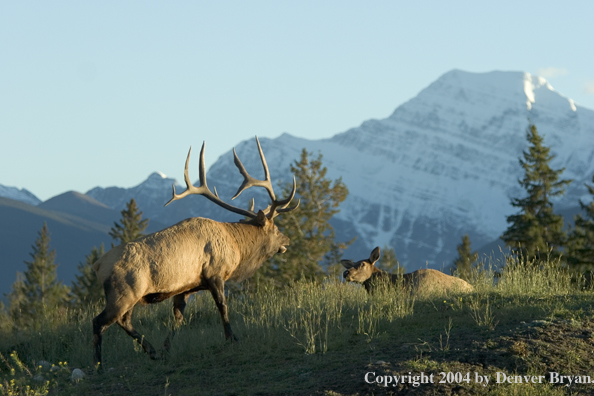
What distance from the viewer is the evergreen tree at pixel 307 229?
3802 cm

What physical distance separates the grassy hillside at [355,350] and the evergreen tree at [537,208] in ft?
90.0

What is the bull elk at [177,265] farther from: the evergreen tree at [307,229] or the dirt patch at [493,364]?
the evergreen tree at [307,229]

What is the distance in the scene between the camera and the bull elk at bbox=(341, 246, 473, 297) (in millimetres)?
13391

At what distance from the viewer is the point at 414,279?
14148 mm

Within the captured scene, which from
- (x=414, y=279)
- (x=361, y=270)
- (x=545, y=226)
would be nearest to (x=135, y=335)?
(x=414, y=279)

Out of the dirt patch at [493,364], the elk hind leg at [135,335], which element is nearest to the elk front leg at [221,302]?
the elk hind leg at [135,335]

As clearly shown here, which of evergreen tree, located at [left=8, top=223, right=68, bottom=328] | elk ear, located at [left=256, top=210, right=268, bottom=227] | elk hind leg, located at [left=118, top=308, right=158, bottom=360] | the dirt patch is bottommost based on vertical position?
evergreen tree, located at [left=8, top=223, right=68, bottom=328]

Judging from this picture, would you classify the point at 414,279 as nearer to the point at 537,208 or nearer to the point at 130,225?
the point at 537,208

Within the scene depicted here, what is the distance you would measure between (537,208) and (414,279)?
3071 cm

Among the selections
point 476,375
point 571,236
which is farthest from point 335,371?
point 571,236

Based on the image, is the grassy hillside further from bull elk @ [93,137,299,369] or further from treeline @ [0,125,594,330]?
treeline @ [0,125,594,330]

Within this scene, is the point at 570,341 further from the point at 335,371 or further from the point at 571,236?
the point at 571,236

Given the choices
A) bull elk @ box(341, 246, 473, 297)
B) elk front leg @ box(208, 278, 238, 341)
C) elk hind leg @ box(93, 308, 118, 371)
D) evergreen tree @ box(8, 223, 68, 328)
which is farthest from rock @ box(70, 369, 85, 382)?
evergreen tree @ box(8, 223, 68, 328)

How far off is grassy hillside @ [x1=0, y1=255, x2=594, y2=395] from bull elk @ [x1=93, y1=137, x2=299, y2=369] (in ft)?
1.84
